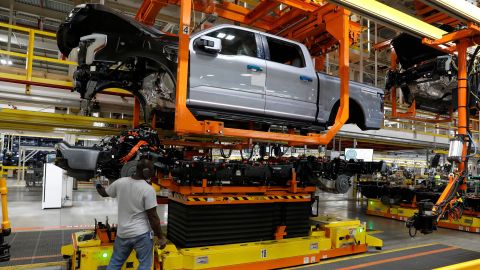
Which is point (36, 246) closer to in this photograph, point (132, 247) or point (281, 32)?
point (132, 247)

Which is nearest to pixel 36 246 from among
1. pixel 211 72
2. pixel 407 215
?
pixel 211 72

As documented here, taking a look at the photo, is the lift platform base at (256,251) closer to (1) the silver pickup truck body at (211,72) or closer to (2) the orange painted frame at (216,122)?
(2) the orange painted frame at (216,122)

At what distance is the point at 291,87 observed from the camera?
15.8 ft

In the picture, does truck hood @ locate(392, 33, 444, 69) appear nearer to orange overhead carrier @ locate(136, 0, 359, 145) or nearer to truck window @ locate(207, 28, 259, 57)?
orange overhead carrier @ locate(136, 0, 359, 145)

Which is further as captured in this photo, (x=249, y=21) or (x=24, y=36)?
(x=24, y=36)

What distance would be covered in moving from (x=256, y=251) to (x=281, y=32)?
3706 mm

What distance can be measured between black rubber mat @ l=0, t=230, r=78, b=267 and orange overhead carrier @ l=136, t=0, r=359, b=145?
298 cm

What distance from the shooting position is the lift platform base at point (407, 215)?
312 inches

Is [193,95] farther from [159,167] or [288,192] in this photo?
[288,192]

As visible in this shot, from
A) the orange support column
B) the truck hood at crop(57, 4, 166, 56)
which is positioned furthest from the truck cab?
the orange support column

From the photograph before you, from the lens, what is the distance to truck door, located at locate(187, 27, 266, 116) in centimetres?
409

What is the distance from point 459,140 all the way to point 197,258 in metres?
4.04

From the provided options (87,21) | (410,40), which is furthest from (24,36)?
(410,40)

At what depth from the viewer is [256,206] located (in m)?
4.88
